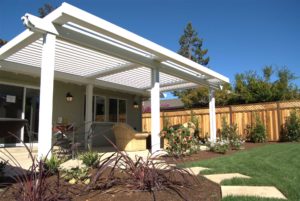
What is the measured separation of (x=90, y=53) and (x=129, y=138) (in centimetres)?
368

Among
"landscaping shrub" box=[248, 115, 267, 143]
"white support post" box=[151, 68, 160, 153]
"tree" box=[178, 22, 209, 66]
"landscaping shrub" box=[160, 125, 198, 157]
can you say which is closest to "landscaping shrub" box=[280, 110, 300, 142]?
"landscaping shrub" box=[248, 115, 267, 143]

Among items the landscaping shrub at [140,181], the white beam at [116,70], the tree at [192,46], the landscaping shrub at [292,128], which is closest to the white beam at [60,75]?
the white beam at [116,70]

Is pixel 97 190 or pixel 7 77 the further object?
pixel 7 77

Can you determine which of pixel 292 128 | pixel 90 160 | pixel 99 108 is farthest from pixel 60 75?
pixel 292 128

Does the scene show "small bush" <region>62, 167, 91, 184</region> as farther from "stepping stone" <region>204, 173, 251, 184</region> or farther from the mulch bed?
"stepping stone" <region>204, 173, 251, 184</region>

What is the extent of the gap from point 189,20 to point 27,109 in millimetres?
27277

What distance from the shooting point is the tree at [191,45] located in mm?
A: 32438

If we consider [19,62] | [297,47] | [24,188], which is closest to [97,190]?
[24,188]

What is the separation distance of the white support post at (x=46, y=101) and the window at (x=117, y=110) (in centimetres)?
774

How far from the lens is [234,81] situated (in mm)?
22484

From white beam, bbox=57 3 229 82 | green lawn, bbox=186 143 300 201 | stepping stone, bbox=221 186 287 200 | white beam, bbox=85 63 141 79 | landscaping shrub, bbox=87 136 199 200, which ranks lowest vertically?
stepping stone, bbox=221 186 287 200

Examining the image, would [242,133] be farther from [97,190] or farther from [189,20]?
[189,20]

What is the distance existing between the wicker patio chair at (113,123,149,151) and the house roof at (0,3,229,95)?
75.9 inches

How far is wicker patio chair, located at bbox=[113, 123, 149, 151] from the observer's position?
9344 millimetres
